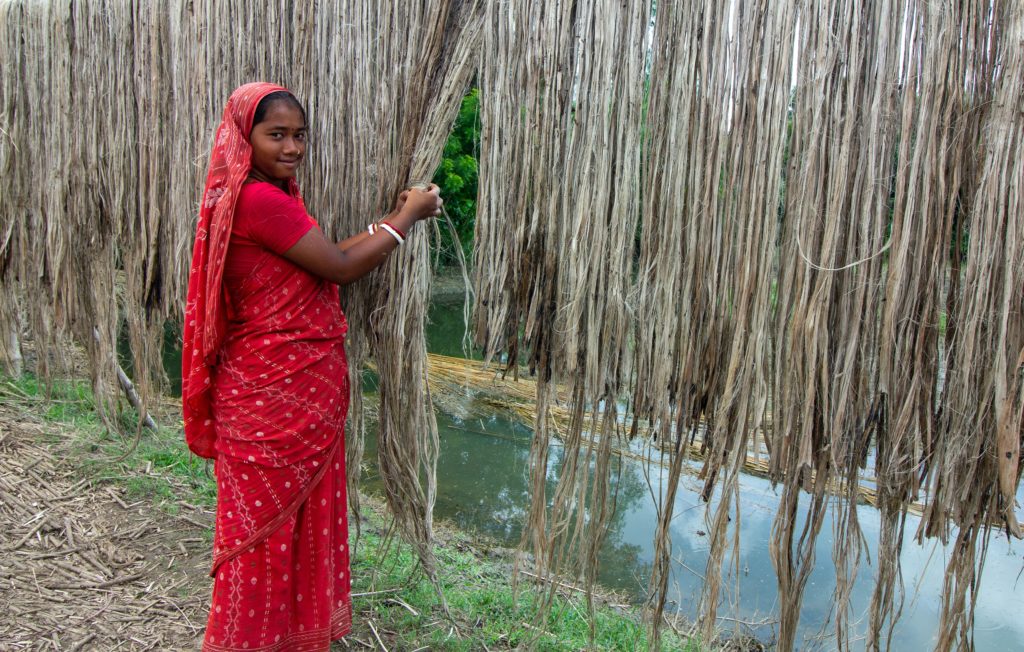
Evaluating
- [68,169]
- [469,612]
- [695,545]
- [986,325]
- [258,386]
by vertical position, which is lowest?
[695,545]

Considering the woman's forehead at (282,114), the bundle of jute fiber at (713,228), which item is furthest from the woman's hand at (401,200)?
the bundle of jute fiber at (713,228)

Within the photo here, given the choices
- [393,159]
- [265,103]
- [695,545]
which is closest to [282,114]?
[265,103]

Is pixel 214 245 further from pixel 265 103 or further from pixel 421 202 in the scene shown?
pixel 421 202

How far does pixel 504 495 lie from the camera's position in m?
4.91

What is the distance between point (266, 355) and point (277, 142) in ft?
1.82

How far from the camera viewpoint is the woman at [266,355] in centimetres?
184

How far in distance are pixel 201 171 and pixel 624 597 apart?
2.88 metres

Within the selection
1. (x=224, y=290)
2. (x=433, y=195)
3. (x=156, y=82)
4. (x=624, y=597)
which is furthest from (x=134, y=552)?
(x=624, y=597)

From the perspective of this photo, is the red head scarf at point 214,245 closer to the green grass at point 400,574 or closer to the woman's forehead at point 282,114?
the woman's forehead at point 282,114

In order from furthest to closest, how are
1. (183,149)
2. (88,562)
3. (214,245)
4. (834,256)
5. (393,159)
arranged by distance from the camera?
(88,562), (183,149), (393,159), (214,245), (834,256)

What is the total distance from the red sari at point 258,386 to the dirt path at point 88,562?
0.71 meters

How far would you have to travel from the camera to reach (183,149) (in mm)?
2605

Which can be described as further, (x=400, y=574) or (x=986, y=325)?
(x=400, y=574)

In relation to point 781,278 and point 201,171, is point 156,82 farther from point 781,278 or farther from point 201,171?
point 781,278
